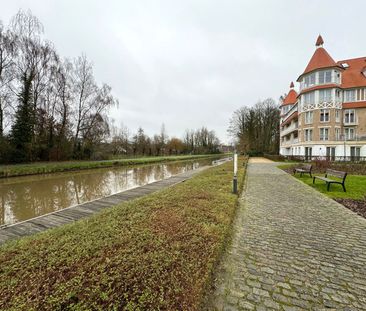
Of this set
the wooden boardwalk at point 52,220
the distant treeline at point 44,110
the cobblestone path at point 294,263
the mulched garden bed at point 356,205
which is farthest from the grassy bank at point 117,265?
the distant treeline at point 44,110

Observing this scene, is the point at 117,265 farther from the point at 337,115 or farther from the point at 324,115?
the point at 337,115

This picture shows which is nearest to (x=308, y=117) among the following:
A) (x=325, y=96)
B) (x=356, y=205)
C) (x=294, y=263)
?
(x=325, y=96)

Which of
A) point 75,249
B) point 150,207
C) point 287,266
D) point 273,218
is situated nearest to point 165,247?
point 75,249

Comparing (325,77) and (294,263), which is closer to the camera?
(294,263)

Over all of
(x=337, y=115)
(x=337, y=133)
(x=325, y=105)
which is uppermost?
(x=325, y=105)

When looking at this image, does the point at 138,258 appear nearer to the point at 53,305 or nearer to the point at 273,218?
the point at 53,305

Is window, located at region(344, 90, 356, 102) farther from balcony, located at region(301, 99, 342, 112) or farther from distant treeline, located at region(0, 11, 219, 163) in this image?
distant treeline, located at region(0, 11, 219, 163)

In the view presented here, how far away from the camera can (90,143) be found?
29.5 m

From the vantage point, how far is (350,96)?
2556cm

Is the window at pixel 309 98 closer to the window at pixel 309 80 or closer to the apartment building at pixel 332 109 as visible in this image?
the apartment building at pixel 332 109

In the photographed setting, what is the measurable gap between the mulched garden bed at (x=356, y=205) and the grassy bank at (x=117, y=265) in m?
4.65

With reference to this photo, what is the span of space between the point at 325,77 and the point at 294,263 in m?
31.0

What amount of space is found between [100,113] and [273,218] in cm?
3120

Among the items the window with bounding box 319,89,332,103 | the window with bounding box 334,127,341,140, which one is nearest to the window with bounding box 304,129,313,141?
the window with bounding box 334,127,341,140
